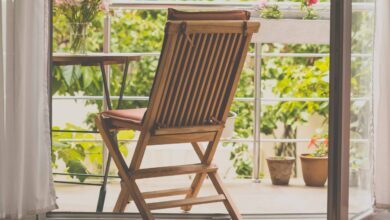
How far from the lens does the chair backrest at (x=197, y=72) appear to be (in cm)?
318

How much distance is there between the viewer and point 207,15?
10.8 feet

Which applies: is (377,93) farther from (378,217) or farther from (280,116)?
(280,116)

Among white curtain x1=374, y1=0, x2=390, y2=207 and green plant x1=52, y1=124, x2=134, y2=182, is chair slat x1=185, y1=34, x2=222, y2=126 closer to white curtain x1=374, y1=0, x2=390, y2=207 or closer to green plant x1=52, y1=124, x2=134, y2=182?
white curtain x1=374, y1=0, x2=390, y2=207

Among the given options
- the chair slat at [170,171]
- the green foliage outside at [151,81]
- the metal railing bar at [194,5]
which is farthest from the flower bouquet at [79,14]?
the chair slat at [170,171]

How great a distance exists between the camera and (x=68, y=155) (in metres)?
4.59

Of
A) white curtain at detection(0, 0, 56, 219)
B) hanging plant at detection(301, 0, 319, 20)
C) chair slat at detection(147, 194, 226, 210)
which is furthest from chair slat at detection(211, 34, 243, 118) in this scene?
hanging plant at detection(301, 0, 319, 20)

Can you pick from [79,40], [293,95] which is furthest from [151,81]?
[79,40]

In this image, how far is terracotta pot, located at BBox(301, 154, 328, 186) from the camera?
179 inches

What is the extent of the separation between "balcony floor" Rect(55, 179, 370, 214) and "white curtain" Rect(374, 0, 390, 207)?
4.0 inches

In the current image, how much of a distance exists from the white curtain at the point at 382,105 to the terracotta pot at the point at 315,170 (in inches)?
41.5

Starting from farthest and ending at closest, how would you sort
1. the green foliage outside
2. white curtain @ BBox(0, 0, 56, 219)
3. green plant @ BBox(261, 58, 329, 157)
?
green plant @ BBox(261, 58, 329, 157) < the green foliage outside < white curtain @ BBox(0, 0, 56, 219)

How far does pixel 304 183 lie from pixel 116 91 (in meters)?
2.40

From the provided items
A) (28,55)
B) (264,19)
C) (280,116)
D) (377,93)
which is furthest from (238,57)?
(280,116)

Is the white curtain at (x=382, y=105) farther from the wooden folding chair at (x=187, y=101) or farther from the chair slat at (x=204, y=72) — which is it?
the chair slat at (x=204, y=72)
